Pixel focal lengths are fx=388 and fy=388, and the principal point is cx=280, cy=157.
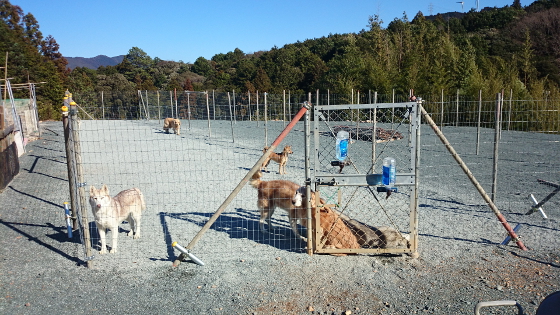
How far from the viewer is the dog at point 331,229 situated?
5246 millimetres

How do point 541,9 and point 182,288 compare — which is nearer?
point 182,288

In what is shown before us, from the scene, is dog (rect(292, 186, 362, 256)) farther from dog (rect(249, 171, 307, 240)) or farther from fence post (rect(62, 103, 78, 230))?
fence post (rect(62, 103, 78, 230))

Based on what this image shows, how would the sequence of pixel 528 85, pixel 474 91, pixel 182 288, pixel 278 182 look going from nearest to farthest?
pixel 182 288 → pixel 278 182 → pixel 474 91 → pixel 528 85

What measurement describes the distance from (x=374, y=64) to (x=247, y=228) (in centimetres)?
2390

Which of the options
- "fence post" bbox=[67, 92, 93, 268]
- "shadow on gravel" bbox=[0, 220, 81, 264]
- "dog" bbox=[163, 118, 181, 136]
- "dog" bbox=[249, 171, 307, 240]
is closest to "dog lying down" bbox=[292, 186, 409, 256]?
"dog" bbox=[249, 171, 307, 240]

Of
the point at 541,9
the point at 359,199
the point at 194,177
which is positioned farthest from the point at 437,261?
the point at 541,9

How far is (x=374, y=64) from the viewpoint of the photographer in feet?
90.9

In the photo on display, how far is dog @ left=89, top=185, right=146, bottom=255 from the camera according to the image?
5.12m

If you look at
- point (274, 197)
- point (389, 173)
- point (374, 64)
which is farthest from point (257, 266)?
point (374, 64)

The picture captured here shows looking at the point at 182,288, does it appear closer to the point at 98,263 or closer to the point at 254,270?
the point at 254,270

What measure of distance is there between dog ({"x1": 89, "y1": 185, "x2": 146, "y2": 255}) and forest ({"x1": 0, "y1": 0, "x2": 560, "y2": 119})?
644 inches

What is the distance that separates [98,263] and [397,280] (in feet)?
12.3

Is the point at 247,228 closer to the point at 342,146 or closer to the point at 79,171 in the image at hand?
the point at 342,146

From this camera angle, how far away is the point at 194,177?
391 inches
